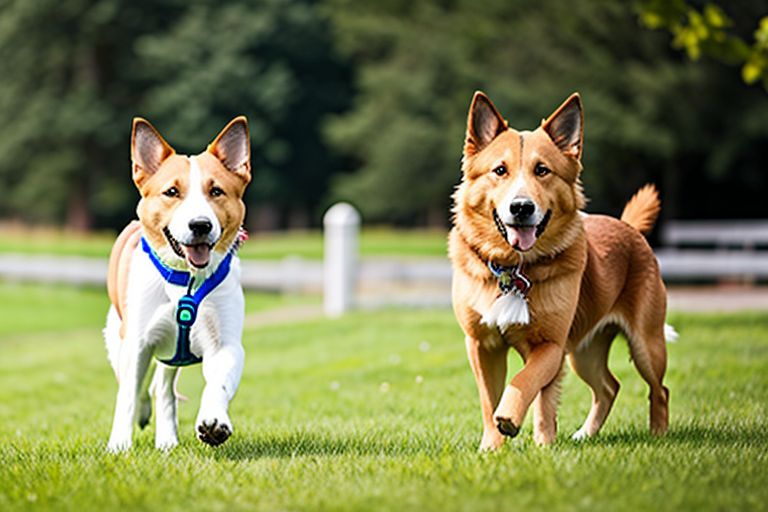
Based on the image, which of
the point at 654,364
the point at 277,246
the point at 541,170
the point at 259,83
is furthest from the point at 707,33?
the point at 259,83

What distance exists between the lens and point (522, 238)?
17.1ft

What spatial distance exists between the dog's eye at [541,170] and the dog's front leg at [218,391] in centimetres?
170

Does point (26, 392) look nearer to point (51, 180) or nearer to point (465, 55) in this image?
point (465, 55)

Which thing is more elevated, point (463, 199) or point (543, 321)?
point (463, 199)

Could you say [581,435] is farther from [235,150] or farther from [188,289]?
[235,150]

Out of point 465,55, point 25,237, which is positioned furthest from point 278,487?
point 25,237

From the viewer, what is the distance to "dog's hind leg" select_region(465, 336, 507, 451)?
18.1 feet

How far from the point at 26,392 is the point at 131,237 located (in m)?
5.79

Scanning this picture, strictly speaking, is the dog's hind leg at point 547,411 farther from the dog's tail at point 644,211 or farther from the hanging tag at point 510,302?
the dog's tail at point 644,211

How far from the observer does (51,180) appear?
3978 cm

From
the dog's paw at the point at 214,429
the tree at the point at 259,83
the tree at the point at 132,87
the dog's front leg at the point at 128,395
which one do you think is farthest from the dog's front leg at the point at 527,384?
the tree at the point at 259,83

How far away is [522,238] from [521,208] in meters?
0.16

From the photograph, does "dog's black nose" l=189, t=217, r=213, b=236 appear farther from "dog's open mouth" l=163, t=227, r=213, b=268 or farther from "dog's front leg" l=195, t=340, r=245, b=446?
"dog's front leg" l=195, t=340, r=245, b=446

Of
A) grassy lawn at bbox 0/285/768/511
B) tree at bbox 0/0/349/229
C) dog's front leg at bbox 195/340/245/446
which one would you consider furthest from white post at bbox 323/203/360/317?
tree at bbox 0/0/349/229
